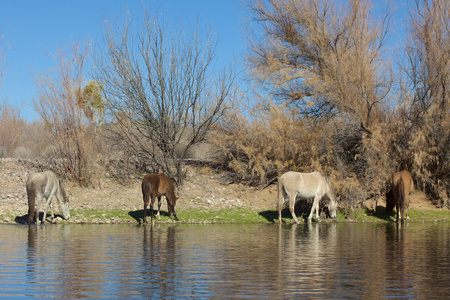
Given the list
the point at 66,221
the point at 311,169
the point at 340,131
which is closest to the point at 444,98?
the point at 340,131

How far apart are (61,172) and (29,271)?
16.7 m

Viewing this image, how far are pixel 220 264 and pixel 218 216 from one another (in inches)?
400

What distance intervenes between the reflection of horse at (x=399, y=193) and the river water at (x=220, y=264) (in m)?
4.81

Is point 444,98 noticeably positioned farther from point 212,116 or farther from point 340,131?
point 212,116

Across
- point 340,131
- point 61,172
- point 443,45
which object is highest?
point 443,45

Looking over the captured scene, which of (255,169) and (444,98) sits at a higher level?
(444,98)

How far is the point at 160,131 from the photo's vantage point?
2342 centimetres

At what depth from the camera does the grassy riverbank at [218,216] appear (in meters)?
17.6

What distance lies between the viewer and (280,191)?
1898 cm

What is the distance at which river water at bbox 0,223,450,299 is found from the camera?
21.3 ft

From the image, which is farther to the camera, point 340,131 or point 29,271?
point 340,131

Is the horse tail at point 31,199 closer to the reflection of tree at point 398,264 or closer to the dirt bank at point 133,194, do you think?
the dirt bank at point 133,194

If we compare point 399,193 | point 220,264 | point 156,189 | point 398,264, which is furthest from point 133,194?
point 398,264

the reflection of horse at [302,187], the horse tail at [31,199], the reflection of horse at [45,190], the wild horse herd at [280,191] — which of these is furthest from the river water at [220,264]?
the reflection of horse at [302,187]
